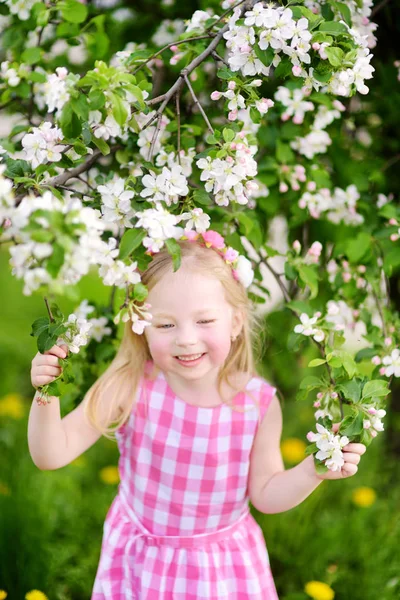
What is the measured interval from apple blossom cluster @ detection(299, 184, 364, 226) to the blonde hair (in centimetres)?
33

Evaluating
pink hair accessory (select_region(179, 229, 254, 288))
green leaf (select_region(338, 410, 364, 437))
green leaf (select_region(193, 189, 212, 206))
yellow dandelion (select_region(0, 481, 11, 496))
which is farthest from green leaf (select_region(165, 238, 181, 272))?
yellow dandelion (select_region(0, 481, 11, 496))

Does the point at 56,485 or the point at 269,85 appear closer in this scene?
the point at 269,85

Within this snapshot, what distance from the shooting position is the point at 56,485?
7.88ft

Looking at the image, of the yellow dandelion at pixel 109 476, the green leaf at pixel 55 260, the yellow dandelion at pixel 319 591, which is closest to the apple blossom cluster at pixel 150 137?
the green leaf at pixel 55 260

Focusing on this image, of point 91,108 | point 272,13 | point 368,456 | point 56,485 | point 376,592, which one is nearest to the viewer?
point 91,108

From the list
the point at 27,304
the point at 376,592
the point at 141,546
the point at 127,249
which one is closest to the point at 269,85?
the point at 127,249

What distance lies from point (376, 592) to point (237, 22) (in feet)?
5.10

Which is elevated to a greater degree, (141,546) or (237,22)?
(237,22)

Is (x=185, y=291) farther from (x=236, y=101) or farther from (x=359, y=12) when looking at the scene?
(x=359, y=12)

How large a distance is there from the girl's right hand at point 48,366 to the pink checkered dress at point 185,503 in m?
0.36

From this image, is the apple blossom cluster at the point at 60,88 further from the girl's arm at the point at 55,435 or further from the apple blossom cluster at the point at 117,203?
the girl's arm at the point at 55,435

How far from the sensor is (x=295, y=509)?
2.29 metres

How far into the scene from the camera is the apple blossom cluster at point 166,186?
1173 millimetres

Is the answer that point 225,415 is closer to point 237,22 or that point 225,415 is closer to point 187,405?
point 187,405
